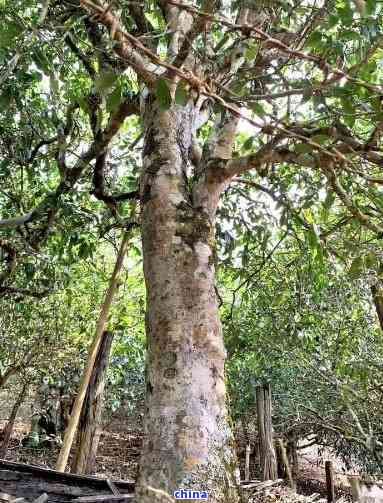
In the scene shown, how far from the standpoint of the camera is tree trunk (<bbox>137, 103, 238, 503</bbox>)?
→ 4.86 ft

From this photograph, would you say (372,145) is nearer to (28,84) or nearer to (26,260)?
(28,84)

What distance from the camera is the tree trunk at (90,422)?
15.0ft

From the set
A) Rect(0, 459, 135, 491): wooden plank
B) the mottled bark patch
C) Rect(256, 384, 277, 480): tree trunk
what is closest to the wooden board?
Rect(0, 459, 135, 491): wooden plank

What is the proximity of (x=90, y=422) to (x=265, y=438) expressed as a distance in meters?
2.50

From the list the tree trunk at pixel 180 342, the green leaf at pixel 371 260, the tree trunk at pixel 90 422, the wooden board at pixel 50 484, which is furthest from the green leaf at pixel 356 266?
the tree trunk at pixel 90 422

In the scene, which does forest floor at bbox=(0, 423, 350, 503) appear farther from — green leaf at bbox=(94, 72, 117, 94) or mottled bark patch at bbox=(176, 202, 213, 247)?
green leaf at bbox=(94, 72, 117, 94)

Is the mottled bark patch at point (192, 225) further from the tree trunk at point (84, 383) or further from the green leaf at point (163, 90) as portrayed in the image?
the tree trunk at point (84, 383)

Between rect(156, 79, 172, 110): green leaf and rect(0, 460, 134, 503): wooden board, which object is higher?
rect(156, 79, 172, 110): green leaf

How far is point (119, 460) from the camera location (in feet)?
30.2

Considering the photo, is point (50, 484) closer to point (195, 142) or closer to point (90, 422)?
point (90, 422)

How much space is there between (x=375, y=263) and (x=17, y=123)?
2.62m

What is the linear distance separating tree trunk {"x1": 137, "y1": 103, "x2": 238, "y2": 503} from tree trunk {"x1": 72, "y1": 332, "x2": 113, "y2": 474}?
126 inches

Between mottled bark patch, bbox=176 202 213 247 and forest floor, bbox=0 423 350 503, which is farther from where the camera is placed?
forest floor, bbox=0 423 350 503

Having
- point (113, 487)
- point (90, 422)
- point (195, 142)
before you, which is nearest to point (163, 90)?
point (195, 142)
